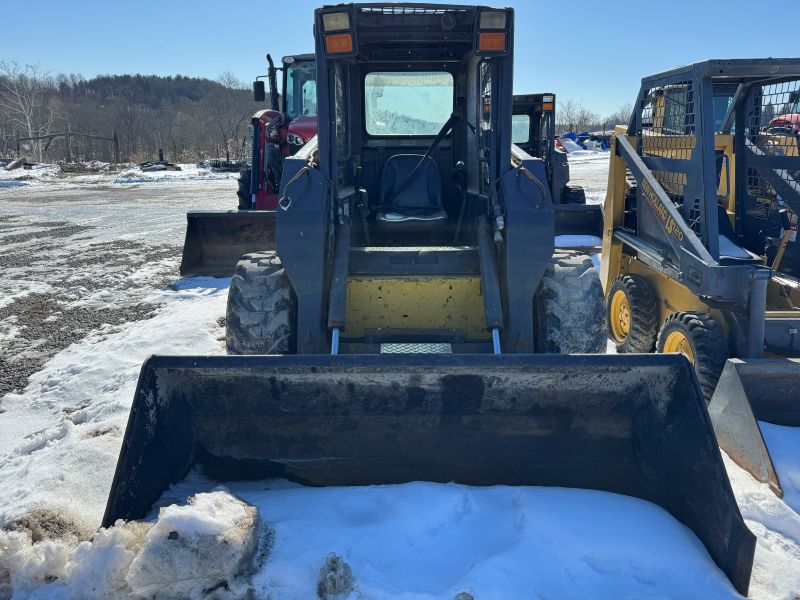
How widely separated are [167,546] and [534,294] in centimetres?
263

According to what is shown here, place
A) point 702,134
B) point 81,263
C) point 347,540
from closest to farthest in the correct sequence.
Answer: point 347,540 → point 702,134 → point 81,263

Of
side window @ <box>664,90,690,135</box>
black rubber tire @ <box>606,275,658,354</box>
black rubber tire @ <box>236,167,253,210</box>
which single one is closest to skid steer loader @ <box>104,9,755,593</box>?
black rubber tire @ <box>606,275,658,354</box>

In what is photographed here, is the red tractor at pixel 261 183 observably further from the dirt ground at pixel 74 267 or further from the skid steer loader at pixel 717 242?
the skid steer loader at pixel 717 242

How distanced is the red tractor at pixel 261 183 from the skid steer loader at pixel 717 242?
14.3 ft

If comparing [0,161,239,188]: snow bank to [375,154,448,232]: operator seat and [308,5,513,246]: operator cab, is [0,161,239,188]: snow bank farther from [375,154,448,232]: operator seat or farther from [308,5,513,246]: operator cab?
[375,154,448,232]: operator seat

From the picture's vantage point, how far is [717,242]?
432cm

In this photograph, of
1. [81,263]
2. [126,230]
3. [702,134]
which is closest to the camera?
[702,134]

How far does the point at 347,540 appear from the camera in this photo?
2.52 meters

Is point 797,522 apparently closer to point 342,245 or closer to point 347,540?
point 347,540

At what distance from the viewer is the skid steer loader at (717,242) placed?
3.62 metres

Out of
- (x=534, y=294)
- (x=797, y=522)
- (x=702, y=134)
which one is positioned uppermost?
(x=702, y=134)

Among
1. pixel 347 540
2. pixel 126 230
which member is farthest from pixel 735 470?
pixel 126 230

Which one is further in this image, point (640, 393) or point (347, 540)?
point (640, 393)

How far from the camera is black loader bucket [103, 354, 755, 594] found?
112 inches
